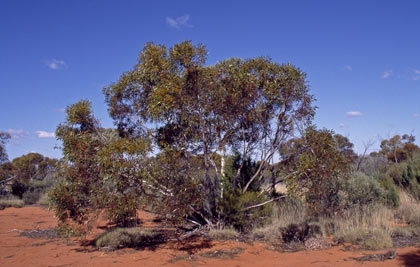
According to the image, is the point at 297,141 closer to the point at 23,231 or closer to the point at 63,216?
the point at 63,216

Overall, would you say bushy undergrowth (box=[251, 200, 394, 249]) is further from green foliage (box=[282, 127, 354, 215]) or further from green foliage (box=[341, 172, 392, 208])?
green foliage (box=[282, 127, 354, 215])

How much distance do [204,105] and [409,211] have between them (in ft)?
25.0

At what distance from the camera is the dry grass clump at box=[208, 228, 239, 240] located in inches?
335

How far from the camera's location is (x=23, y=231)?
446 inches

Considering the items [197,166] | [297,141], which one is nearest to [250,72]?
[297,141]

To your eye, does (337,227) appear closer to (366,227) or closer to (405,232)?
(366,227)

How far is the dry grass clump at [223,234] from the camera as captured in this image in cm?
852

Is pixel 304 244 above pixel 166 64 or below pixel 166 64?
below

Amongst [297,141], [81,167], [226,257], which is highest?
[297,141]

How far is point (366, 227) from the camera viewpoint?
8703 mm

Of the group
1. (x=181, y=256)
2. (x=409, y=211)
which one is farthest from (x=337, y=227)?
(x=181, y=256)

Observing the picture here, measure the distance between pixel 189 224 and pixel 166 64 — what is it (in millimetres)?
5090

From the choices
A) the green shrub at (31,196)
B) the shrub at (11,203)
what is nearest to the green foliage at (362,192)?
the shrub at (11,203)

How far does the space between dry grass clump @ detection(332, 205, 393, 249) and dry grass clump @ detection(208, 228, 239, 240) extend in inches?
106
